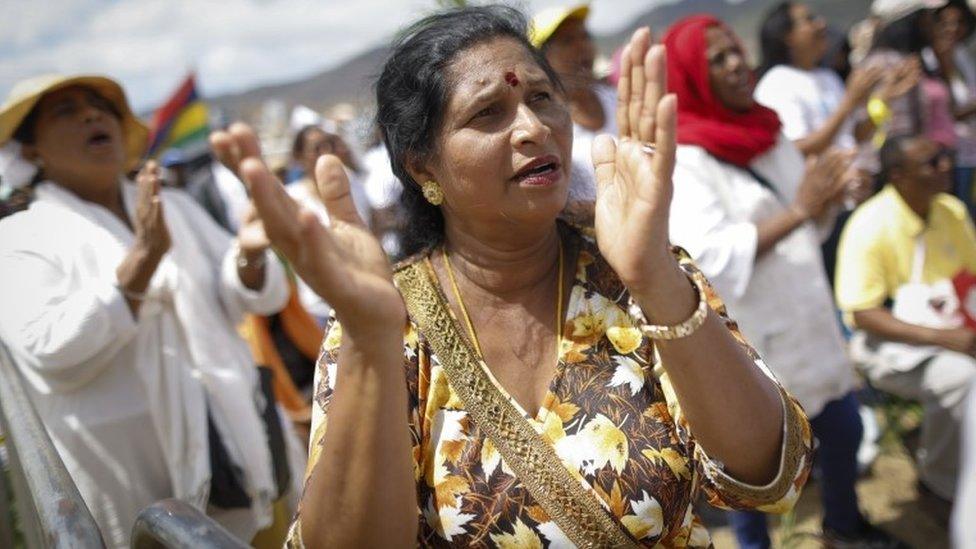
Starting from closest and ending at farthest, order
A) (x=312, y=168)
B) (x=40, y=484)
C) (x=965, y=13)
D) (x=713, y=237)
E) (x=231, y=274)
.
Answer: (x=40, y=484)
(x=713, y=237)
(x=231, y=274)
(x=312, y=168)
(x=965, y=13)

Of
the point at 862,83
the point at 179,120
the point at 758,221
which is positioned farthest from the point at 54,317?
the point at 179,120

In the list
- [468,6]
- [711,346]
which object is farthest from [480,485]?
[468,6]

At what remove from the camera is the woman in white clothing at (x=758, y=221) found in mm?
2879

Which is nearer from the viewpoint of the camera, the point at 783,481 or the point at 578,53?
the point at 783,481

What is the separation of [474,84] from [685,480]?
0.88 meters

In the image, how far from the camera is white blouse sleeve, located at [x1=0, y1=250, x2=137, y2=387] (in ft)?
7.88

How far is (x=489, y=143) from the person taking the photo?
1.83 meters

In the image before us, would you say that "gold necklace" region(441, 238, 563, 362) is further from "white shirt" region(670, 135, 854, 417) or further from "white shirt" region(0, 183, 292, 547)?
"white shirt" region(0, 183, 292, 547)

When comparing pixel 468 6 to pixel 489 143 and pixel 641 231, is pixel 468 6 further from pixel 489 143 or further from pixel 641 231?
pixel 641 231

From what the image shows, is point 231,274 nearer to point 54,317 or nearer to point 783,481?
point 54,317

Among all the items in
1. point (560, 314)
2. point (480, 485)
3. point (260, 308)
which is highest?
point (560, 314)

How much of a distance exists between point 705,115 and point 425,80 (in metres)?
1.54

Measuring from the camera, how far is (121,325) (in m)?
2.62

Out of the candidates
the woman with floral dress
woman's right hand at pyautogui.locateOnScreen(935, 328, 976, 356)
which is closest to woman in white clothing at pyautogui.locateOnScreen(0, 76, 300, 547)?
the woman with floral dress
